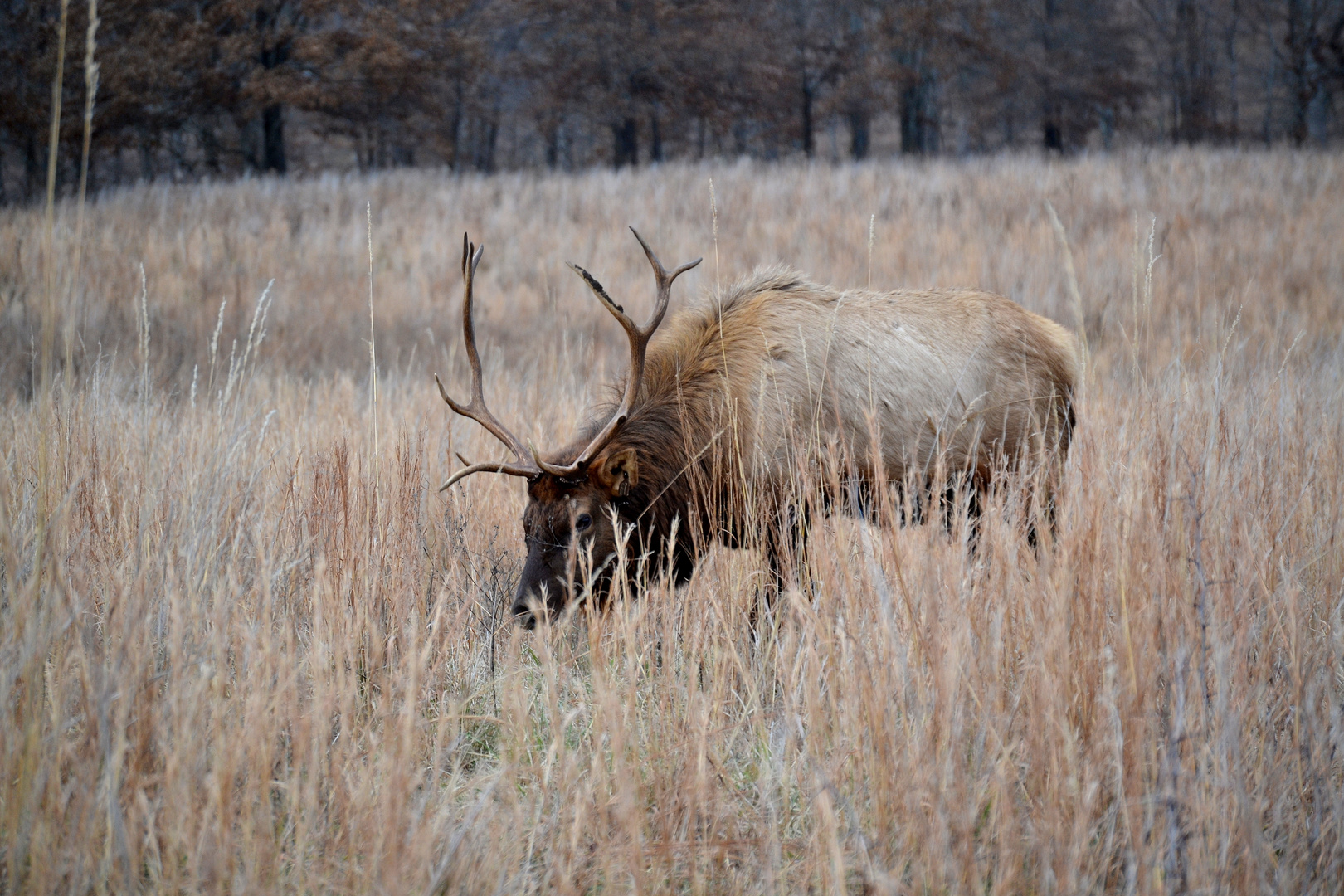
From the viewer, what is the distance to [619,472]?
3188 mm

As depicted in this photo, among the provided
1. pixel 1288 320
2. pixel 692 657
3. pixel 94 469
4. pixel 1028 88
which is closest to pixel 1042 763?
pixel 692 657

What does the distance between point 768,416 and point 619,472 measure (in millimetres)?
674

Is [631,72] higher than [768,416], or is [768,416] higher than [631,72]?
[631,72]

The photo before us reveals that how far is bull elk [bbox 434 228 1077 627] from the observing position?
9.96ft

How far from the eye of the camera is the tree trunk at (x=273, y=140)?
2111cm

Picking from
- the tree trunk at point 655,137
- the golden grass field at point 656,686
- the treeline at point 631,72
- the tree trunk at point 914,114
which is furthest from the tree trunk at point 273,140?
the golden grass field at point 656,686

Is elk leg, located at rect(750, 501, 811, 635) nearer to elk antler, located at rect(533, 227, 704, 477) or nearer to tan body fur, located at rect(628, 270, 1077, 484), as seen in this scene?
tan body fur, located at rect(628, 270, 1077, 484)

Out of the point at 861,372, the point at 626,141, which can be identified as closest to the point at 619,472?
the point at 861,372

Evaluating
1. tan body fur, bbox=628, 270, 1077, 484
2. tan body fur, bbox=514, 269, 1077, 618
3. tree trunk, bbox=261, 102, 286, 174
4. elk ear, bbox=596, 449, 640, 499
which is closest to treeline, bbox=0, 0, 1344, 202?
tree trunk, bbox=261, 102, 286, 174

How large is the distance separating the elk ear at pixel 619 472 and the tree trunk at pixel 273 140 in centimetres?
2122

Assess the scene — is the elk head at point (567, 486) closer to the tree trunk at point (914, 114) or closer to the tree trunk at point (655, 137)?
the tree trunk at point (655, 137)

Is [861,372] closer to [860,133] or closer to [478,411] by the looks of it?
[478,411]

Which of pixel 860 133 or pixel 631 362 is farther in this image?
pixel 860 133

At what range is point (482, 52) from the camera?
21891 millimetres
